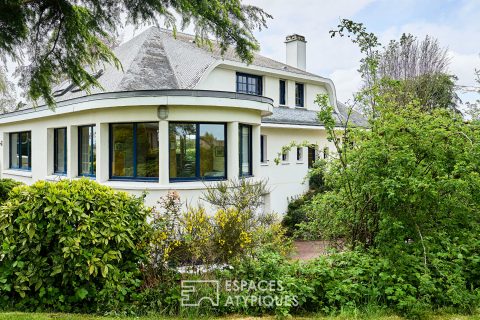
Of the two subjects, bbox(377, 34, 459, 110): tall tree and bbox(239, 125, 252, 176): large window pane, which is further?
bbox(377, 34, 459, 110): tall tree

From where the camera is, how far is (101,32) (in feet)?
28.6

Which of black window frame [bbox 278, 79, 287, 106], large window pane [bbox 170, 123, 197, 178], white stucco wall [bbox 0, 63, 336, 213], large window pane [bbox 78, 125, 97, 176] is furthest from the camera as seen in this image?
black window frame [bbox 278, 79, 287, 106]

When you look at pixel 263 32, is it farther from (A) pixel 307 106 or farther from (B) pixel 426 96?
(B) pixel 426 96

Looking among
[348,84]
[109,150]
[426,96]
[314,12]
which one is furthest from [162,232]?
[348,84]

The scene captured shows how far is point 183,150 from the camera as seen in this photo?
12.9m

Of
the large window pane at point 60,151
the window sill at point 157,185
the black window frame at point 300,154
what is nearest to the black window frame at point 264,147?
the black window frame at point 300,154

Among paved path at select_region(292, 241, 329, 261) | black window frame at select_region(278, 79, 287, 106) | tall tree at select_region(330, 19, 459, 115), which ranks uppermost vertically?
tall tree at select_region(330, 19, 459, 115)

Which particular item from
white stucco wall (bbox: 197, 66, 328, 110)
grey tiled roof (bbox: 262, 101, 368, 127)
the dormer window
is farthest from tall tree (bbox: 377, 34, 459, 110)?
Answer: the dormer window

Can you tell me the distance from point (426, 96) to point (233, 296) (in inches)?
991

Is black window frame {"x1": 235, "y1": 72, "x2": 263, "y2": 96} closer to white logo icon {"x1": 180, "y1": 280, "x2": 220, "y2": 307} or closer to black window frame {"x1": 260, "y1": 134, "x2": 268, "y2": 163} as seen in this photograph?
black window frame {"x1": 260, "y1": 134, "x2": 268, "y2": 163}

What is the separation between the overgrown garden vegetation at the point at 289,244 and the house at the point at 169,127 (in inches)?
63.6

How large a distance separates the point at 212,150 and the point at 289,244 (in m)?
6.18

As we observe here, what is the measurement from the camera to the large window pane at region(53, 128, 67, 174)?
17375mm

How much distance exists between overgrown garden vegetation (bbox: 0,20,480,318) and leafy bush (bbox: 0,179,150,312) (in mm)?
17
